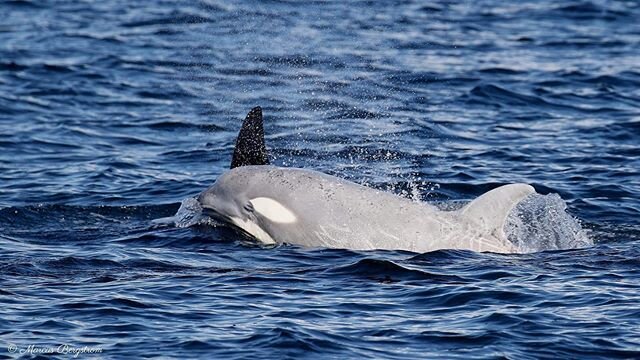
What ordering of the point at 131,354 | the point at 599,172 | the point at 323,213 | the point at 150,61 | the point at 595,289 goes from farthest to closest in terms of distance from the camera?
the point at 150,61
the point at 599,172
the point at 323,213
the point at 595,289
the point at 131,354

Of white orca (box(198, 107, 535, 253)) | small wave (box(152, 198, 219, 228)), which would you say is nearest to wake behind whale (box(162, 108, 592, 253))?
white orca (box(198, 107, 535, 253))

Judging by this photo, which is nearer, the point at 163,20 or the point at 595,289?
the point at 595,289

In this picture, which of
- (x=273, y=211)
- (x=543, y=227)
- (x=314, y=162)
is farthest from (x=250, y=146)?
(x=314, y=162)

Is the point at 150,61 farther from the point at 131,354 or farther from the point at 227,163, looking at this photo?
the point at 131,354

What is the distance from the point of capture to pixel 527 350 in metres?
11.7

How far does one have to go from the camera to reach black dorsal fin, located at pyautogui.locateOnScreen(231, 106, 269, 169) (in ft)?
53.5

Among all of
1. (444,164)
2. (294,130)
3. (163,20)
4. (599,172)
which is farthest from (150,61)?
(599,172)

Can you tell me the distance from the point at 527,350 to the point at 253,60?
18471mm

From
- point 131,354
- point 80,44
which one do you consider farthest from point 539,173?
point 80,44

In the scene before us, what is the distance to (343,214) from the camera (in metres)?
15.4

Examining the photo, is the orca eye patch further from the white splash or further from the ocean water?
the white splash

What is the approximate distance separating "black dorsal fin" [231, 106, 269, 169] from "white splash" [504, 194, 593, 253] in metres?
3.06

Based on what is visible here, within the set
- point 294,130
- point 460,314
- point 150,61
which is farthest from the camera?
point 150,61

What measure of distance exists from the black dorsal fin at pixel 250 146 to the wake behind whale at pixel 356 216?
25 cm
